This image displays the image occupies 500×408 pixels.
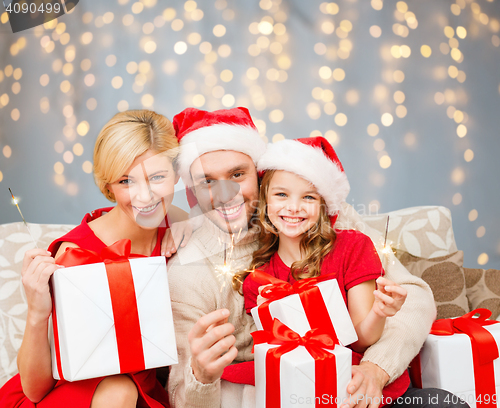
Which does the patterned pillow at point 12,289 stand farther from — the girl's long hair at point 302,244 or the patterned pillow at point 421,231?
the patterned pillow at point 421,231

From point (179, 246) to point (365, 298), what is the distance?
54cm

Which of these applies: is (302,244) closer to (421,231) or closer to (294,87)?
(421,231)

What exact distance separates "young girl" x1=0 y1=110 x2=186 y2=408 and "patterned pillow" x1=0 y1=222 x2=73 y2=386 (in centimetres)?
34

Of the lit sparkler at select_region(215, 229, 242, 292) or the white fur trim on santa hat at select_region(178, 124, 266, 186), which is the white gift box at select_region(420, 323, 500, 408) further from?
the white fur trim on santa hat at select_region(178, 124, 266, 186)

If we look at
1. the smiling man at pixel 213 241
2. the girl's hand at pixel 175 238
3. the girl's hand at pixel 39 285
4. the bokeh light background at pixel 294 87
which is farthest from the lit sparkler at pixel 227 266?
the bokeh light background at pixel 294 87

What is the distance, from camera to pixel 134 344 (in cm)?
90

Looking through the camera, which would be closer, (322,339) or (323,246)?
(322,339)

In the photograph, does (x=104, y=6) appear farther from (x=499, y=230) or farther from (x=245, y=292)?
(x=499, y=230)

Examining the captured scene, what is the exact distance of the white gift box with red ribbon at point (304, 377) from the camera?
0.90 m

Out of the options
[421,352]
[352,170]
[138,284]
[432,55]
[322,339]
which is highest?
[432,55]

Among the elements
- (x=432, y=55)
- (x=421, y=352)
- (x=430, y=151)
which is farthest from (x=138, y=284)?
(x=432, y=55)

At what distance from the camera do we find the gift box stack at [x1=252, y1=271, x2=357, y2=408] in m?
0.90

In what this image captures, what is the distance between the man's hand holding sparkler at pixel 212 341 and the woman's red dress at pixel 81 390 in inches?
8.3

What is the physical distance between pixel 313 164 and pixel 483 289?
894 millimetres
